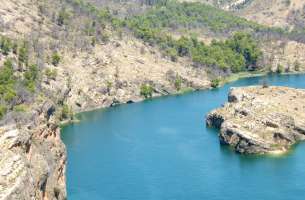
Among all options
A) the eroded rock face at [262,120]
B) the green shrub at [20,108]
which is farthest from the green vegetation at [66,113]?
the eroded rock face at [262,120]

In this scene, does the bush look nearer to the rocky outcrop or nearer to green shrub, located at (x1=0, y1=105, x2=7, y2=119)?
green shrub, located at (x1=0, y1=105, x2=7, y2=119)

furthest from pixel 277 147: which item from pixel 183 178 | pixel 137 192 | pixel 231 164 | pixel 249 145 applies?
pixel 137 192

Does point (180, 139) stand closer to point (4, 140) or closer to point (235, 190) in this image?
point (235, 190)

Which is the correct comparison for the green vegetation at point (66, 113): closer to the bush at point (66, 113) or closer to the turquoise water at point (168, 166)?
the bush at point (66, 113)

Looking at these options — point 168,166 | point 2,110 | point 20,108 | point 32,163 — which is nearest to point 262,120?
point 168,166

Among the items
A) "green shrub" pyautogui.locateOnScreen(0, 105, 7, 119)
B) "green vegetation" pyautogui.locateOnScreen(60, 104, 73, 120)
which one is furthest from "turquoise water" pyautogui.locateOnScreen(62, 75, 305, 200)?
"green shrub" pyautogui.locateOnScreen(0, 105, 7, 119)
